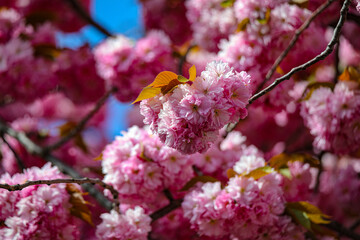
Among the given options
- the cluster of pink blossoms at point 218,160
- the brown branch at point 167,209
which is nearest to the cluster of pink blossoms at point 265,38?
the cluster of pink blossoms at point 218,160

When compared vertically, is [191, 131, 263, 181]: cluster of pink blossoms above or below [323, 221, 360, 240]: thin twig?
above

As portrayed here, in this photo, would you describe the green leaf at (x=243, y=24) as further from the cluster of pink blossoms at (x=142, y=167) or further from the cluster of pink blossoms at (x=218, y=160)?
the cluster of pink blossoms at (x=142, y=167)

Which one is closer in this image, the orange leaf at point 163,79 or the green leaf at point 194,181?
the orange leaf at point 163,79

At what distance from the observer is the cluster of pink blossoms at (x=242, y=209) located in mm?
1528

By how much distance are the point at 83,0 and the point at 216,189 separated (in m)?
2.69

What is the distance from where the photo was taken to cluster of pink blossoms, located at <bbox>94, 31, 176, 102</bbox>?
2.38 metres

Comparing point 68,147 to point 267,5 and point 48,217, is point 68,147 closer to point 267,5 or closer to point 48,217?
point 48,217

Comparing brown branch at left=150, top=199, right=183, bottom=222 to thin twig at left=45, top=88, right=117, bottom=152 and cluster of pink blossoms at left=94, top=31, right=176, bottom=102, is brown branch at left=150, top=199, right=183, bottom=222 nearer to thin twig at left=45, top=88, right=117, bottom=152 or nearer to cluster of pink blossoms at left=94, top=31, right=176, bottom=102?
cluster of pink blossoms at left=94, top=31, right=176, bottom=102

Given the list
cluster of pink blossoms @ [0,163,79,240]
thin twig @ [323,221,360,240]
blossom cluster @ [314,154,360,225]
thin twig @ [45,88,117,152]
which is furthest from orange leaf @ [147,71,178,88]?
blossom cluster @ [314,154,360,225]

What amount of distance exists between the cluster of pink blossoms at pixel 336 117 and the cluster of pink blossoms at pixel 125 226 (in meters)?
0.76

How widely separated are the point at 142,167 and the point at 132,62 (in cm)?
86

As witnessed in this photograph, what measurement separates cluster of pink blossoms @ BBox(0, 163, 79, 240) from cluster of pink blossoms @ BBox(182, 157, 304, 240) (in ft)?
1.45

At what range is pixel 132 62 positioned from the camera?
2377mm

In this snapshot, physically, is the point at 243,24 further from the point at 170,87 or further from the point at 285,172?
the point at 170,87
